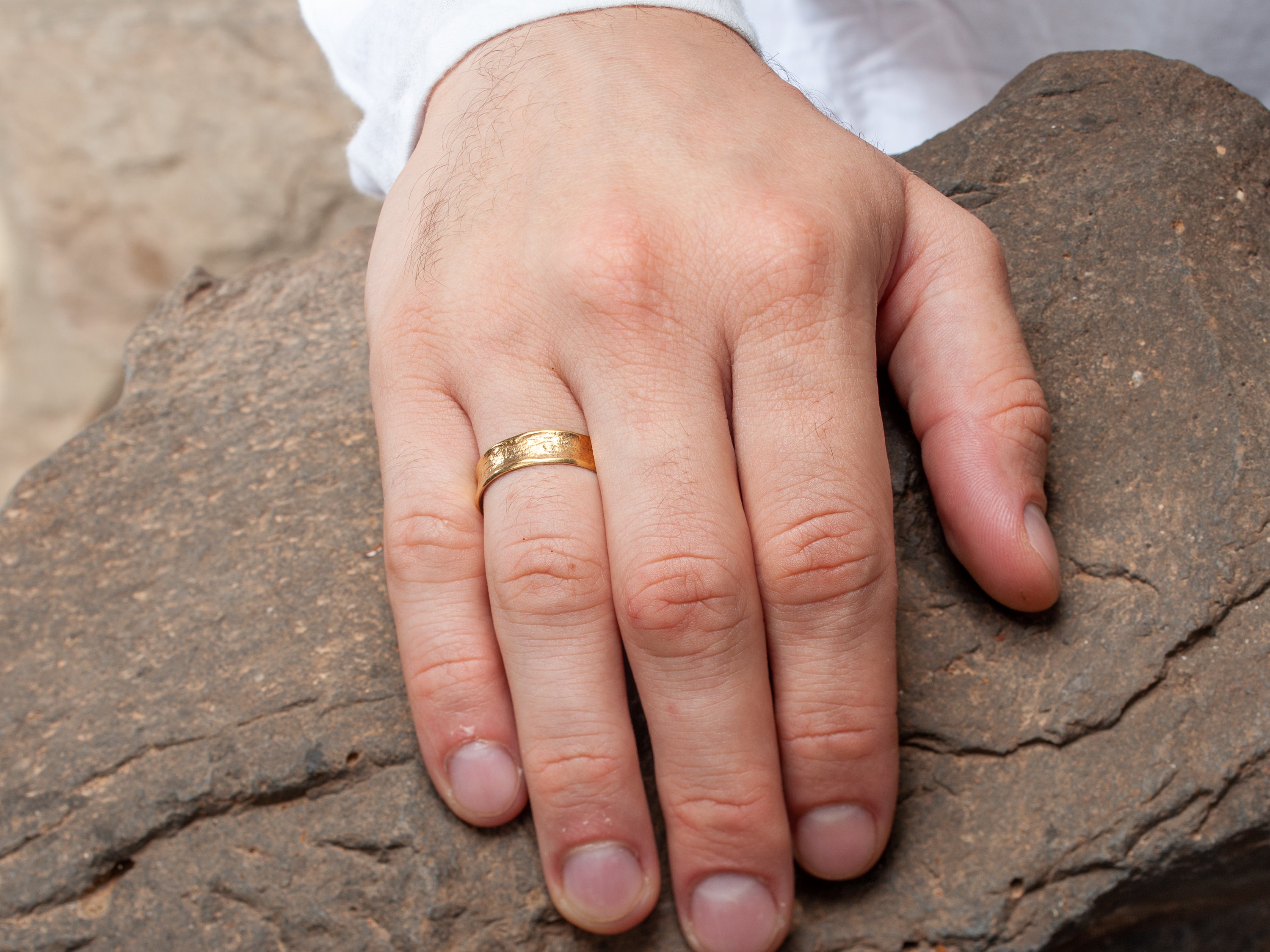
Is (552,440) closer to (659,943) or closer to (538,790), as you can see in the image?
(538,790)

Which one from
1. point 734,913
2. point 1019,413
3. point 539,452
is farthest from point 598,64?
point 734,913

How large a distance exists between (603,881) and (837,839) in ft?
0.62

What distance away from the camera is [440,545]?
858mm

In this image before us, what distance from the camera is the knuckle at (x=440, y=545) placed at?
858 mm

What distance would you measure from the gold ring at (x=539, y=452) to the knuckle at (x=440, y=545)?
4 centimetres

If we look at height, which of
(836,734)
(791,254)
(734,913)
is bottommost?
(734,913)

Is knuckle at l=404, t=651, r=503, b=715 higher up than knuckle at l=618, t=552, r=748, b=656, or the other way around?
knuckle at l=618, t=552, r=748, b=656

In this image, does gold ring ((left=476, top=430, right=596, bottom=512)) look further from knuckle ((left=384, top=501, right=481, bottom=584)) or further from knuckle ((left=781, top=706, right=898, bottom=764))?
knuckle ((left=781, top=706, right=898, bottom=764))

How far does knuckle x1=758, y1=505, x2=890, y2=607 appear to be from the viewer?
0.78 meters

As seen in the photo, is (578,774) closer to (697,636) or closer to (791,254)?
(697,636)

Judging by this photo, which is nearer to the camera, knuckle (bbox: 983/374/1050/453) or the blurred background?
knuckle (bbox: 983/374/1050/453)

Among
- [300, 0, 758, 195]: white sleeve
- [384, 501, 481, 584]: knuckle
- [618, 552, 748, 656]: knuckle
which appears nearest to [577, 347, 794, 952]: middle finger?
[618, 552, 748, 656]: knuckle

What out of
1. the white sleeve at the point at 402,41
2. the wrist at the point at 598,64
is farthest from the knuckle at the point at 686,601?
the white sleeve at the point at 402,41

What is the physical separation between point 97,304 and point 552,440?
2.20 metres
